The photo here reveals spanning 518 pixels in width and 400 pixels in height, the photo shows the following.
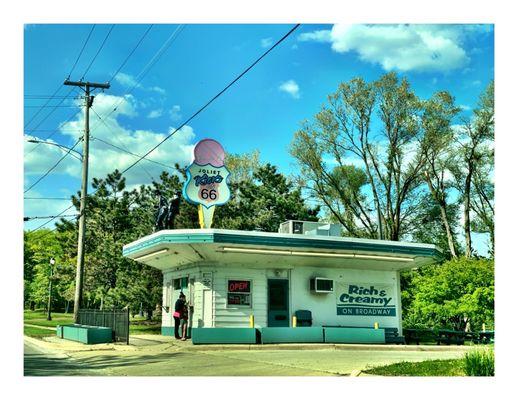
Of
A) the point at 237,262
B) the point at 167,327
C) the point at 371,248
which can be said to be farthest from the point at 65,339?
the point at 371,248

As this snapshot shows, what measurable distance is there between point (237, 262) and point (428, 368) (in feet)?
34.1

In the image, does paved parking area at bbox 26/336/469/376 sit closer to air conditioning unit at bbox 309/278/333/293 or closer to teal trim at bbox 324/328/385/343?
teal trim at bbox 324/328/385/343

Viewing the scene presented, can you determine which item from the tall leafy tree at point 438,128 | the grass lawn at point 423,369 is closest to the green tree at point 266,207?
the tall leafy tree at point 438,128

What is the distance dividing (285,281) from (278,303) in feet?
3.00

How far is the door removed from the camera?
73.6 feet

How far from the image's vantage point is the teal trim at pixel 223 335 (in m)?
19.4

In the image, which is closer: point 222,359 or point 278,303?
point 222,359

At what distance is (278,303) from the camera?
22.6 m

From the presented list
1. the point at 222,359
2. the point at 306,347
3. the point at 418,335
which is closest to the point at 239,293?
the point at 306,347

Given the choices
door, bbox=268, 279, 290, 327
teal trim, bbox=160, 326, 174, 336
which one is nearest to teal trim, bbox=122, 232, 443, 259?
→ door, bbox=268, 279, 290, 327

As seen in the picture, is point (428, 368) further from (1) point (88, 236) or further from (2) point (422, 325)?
(1) point (88, 236)

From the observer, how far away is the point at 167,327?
25234mm

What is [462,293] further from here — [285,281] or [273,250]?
[273,250]

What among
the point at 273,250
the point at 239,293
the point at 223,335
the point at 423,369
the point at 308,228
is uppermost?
the point at 308,228
